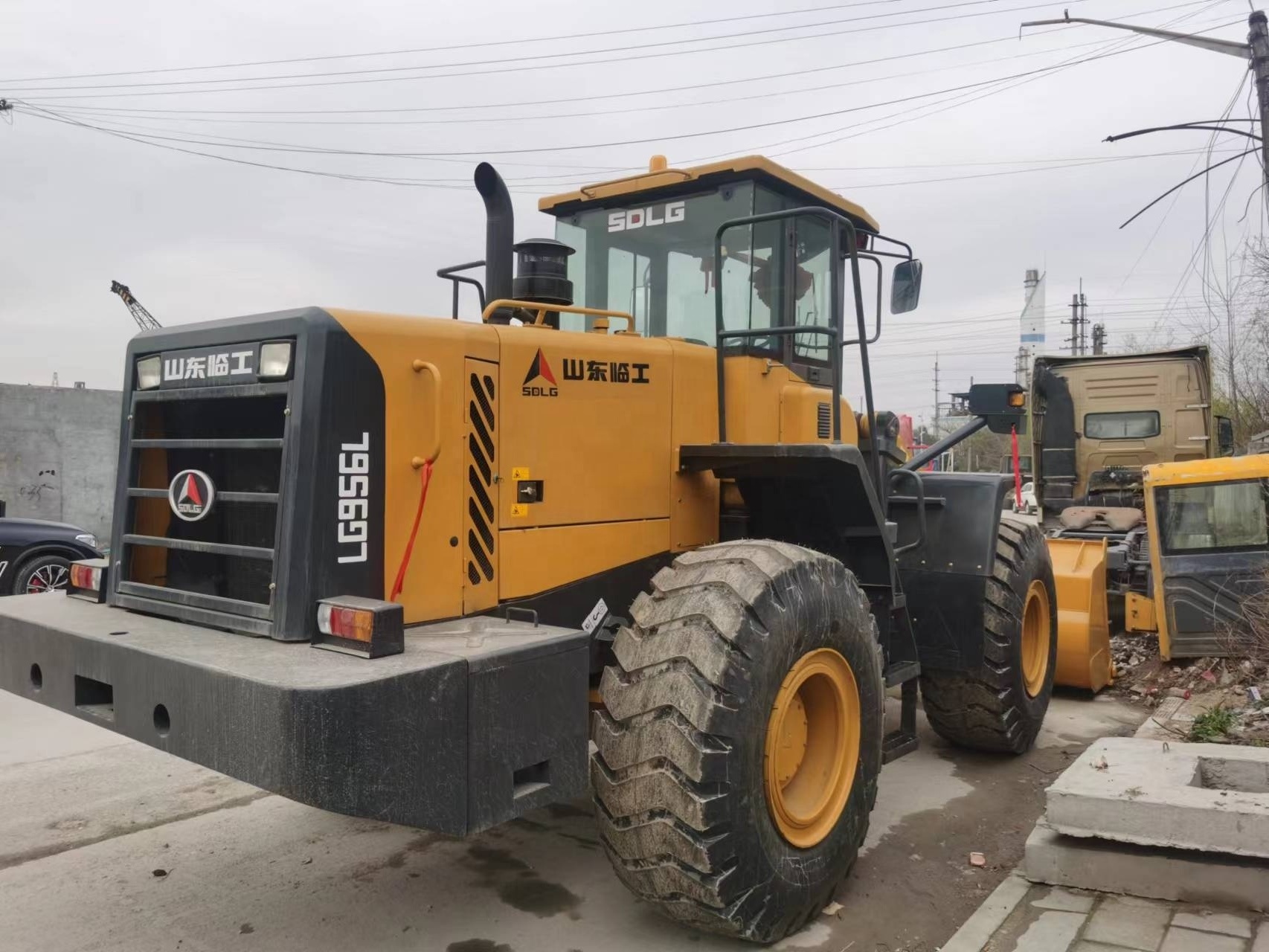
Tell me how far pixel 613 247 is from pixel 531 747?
8.86 ft

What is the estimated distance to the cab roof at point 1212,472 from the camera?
23.6 ft

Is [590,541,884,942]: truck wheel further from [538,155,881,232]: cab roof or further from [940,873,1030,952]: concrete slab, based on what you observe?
[538,155,881,232]: cab roof

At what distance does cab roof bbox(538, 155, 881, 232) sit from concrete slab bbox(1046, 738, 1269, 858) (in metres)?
2.87

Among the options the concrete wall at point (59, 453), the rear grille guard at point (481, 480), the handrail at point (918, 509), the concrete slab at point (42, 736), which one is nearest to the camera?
the rear grille guard at point (481, 480)

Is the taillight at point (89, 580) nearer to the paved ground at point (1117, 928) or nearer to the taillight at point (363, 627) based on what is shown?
the taillight at point (363, 627)

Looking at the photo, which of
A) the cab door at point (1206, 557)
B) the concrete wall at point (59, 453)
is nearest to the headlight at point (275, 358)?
the cab door at point (1206, 557)

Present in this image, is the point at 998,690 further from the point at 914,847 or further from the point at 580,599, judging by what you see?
the point at 580,599

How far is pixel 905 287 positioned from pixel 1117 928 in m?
2.95

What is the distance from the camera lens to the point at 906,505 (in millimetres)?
5504

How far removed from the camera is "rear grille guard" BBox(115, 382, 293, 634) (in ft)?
10.6

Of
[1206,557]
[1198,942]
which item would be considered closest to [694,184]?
[1198,942]

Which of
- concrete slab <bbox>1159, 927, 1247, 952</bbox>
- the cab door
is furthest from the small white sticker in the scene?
the cab door

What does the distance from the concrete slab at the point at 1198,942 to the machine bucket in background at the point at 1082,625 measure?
400 cm

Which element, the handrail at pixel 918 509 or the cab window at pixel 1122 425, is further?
the cab window at pixel 1122 425
